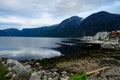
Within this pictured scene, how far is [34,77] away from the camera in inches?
562

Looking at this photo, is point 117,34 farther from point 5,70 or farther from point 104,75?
point 5,70

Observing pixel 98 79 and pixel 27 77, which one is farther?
pixel 98 79

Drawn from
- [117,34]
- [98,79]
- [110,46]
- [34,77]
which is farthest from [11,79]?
[117,34]

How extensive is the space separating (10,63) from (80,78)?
9.62 m

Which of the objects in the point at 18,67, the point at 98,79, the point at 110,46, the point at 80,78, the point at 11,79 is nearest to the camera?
the point at 80,78

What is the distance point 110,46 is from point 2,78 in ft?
218

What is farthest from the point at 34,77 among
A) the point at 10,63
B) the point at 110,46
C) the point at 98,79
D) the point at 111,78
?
the point at 110,46

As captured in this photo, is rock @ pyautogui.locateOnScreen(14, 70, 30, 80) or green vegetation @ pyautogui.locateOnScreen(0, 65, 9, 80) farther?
green vegetation @ pyautogui.locateOnScreen(0, 65, 9, 80)

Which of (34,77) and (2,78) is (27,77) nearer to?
(34,77)

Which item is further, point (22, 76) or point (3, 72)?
point (3, 72)

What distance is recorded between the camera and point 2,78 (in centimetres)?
1451

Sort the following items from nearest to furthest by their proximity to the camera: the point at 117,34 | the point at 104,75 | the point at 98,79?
the point at 98,79
the point at 104,75
the point at 117,34

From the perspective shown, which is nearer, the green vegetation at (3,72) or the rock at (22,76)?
the rock at (22,76)

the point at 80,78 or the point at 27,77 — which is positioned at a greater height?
the point at 80,78
